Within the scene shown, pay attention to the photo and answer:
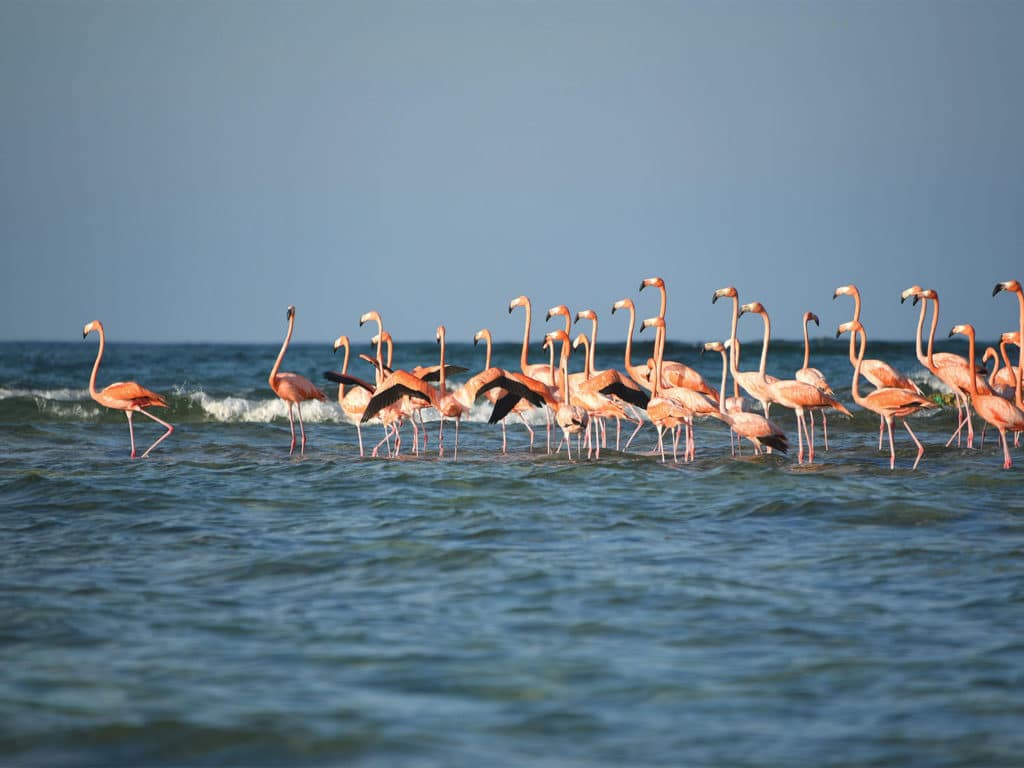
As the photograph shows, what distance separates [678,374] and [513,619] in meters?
8.72

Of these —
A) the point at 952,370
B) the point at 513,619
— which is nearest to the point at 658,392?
the point at 952,370

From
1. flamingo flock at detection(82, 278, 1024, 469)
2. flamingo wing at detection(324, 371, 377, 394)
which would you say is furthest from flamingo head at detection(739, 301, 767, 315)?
flamingo wing at detection(324, 371, 377, 394)

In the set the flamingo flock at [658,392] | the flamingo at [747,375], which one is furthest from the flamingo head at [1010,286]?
the flamingo at [747,375]

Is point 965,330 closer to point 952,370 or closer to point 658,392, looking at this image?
point 952,370

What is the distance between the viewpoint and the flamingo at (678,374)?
44.3ft

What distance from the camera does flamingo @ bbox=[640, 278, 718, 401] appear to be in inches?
531

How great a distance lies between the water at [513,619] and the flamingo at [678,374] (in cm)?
284

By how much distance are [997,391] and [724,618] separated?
885cm

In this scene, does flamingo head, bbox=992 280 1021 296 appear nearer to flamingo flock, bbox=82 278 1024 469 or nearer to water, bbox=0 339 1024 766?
flamingo flock, bbox=82 278 1024 469

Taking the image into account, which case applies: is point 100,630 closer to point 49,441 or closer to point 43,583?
point 43,583

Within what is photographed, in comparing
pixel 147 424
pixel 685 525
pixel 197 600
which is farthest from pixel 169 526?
pixel 147 424

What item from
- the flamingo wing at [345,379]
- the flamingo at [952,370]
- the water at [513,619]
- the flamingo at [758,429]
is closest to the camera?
the water at [513,619]

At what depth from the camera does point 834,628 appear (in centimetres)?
527

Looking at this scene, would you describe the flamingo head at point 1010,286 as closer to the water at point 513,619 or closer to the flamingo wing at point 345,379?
the water at point 513,619
